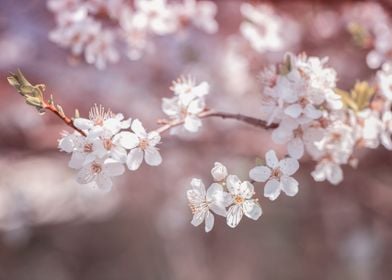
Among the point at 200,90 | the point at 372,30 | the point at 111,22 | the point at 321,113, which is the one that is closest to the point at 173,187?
the point at 372,30

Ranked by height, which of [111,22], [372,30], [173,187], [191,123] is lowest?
[191,123]

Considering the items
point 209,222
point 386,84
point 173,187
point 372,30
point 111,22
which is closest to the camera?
point 209,222

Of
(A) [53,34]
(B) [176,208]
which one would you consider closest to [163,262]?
(B) [176,208]

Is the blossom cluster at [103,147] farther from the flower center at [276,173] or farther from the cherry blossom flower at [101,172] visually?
the flower center at [276,173]

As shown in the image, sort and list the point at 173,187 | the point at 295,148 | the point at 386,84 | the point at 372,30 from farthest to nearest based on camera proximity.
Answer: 1. the point at 173,187
2. the point at 372,30
3. the point at 386,84
4. the point at 295,148

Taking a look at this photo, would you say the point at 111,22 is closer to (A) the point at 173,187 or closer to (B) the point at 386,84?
(B) the point at 386,84

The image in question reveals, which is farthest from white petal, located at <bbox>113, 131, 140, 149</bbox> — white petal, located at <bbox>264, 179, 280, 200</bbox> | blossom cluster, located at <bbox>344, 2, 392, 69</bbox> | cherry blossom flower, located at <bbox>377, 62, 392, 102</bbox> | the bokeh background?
the bokeh background
